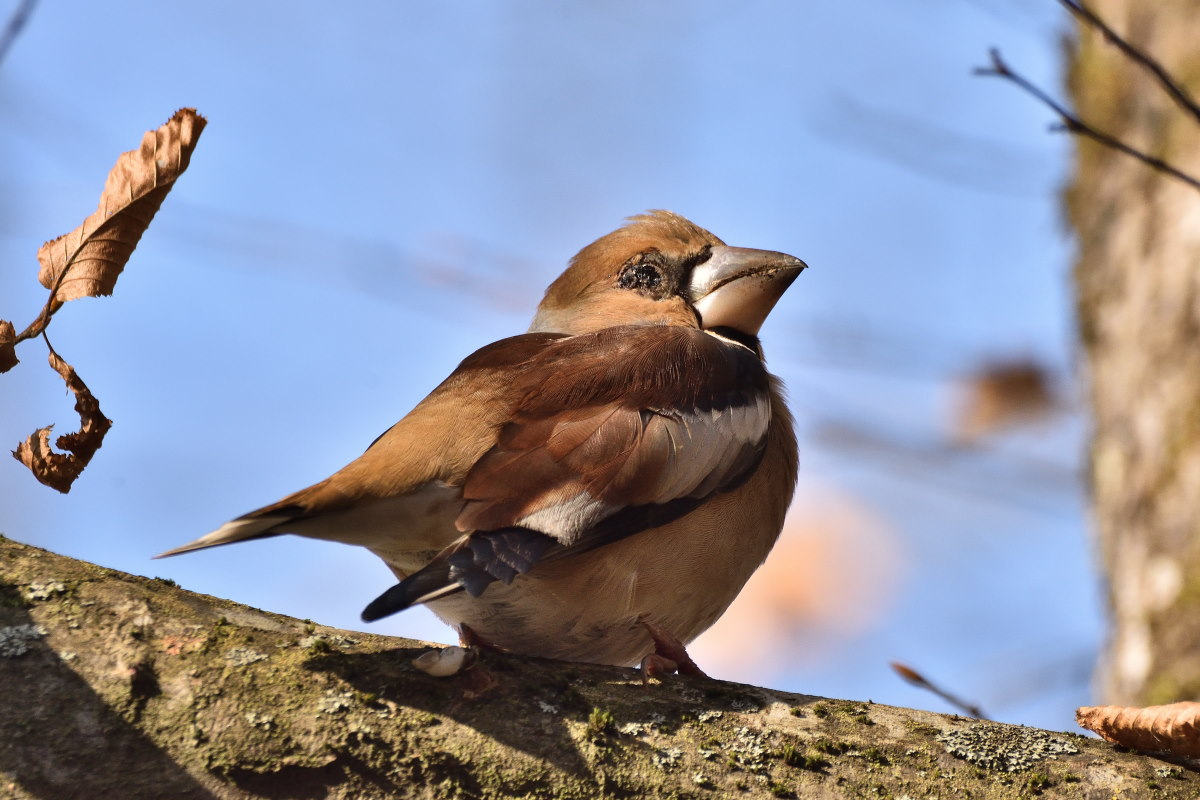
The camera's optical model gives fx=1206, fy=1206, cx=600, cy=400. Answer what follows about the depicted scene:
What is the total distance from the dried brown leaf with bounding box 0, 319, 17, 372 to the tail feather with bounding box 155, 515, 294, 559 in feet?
2.05

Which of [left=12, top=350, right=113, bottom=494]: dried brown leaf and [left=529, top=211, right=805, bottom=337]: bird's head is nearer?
[left=12, top=350, right=113, bottom=494]: dried brown leaf

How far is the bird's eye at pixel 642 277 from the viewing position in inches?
199

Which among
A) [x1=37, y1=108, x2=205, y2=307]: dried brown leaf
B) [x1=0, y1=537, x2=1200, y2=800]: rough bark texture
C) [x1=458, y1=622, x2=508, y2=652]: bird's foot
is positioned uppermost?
[x1=37, y1=108, x2=205, y2=307]: dried brown leaf

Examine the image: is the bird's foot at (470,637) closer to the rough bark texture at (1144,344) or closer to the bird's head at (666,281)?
the bird's head at (666,281)

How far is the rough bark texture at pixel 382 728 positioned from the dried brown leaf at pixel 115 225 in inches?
23.3

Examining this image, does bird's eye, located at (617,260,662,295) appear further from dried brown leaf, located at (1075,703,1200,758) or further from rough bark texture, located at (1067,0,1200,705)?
dried brown leaf, located at (1075,703,1200,758)

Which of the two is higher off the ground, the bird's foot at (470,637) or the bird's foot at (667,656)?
the bird's foot at (667,656)

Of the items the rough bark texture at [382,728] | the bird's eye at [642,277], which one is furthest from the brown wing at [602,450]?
the bird's eye at [642,277]

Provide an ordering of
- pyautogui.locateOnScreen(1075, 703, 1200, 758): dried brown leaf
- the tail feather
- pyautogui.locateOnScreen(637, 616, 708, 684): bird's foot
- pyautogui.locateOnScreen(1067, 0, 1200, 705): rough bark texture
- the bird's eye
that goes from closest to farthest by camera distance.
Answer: pyautogui.locateOnScreen(1075, 703, 1200, 758): dried brown leaf
the tail feather
pyautogui.locateOnScreen(637, 616, 708, 684): bird's foot
the bird's eye
pyautogui.locateOnScreen(1067, 0, 1200, 705): rough bark texture

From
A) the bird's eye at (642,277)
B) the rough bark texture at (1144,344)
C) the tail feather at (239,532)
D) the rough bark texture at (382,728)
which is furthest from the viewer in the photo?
the rough bark texture at (1144,344)

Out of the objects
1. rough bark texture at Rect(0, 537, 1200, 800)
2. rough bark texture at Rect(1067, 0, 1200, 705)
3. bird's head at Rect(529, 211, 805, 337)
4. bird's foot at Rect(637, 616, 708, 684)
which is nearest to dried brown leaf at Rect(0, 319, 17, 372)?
rough bark texture at Rect(0, 537, 1200, 800)

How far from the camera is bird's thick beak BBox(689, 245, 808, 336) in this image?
15.7 ft

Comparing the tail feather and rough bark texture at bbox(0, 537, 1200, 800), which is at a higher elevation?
the tail feather

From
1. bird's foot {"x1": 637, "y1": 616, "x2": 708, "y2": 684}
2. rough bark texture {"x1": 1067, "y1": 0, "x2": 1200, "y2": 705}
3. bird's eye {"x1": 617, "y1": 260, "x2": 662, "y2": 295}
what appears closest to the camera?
bird's foot {"x1": 637, "y1": 616, "x2": 708, "y2": 684}
